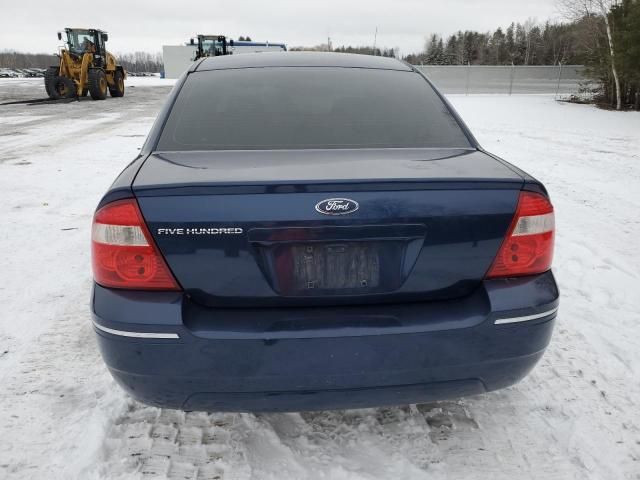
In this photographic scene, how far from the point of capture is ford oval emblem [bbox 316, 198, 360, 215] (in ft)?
5.34

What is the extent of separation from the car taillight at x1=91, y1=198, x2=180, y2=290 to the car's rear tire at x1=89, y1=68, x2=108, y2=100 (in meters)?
21.5

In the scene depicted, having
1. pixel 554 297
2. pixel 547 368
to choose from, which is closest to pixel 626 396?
pixel 547 368

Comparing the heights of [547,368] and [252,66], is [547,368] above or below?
below

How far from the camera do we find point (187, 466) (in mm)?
1942

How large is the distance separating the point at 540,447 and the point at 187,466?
1.44 m

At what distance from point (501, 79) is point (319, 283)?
3177 centimetres

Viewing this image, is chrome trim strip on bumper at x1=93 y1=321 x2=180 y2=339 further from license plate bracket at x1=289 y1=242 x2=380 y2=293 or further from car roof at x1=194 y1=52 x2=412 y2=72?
car roof at x1=194 y1=52 x2=412 y2=72

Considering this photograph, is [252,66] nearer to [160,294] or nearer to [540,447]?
[160,294]

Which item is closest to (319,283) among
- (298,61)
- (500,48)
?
(298,61)

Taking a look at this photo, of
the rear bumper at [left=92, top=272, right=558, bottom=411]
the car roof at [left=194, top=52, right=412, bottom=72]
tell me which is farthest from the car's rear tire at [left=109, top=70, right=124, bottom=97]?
the rear bumper at [left=92, top=272, right=558, bottom=411]


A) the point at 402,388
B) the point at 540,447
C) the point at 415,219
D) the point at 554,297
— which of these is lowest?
the point at 540,447

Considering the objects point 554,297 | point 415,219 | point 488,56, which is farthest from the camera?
point 488,56

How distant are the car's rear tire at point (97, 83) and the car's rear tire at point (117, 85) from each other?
2.13 m

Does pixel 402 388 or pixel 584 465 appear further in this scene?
pixel 584 465
